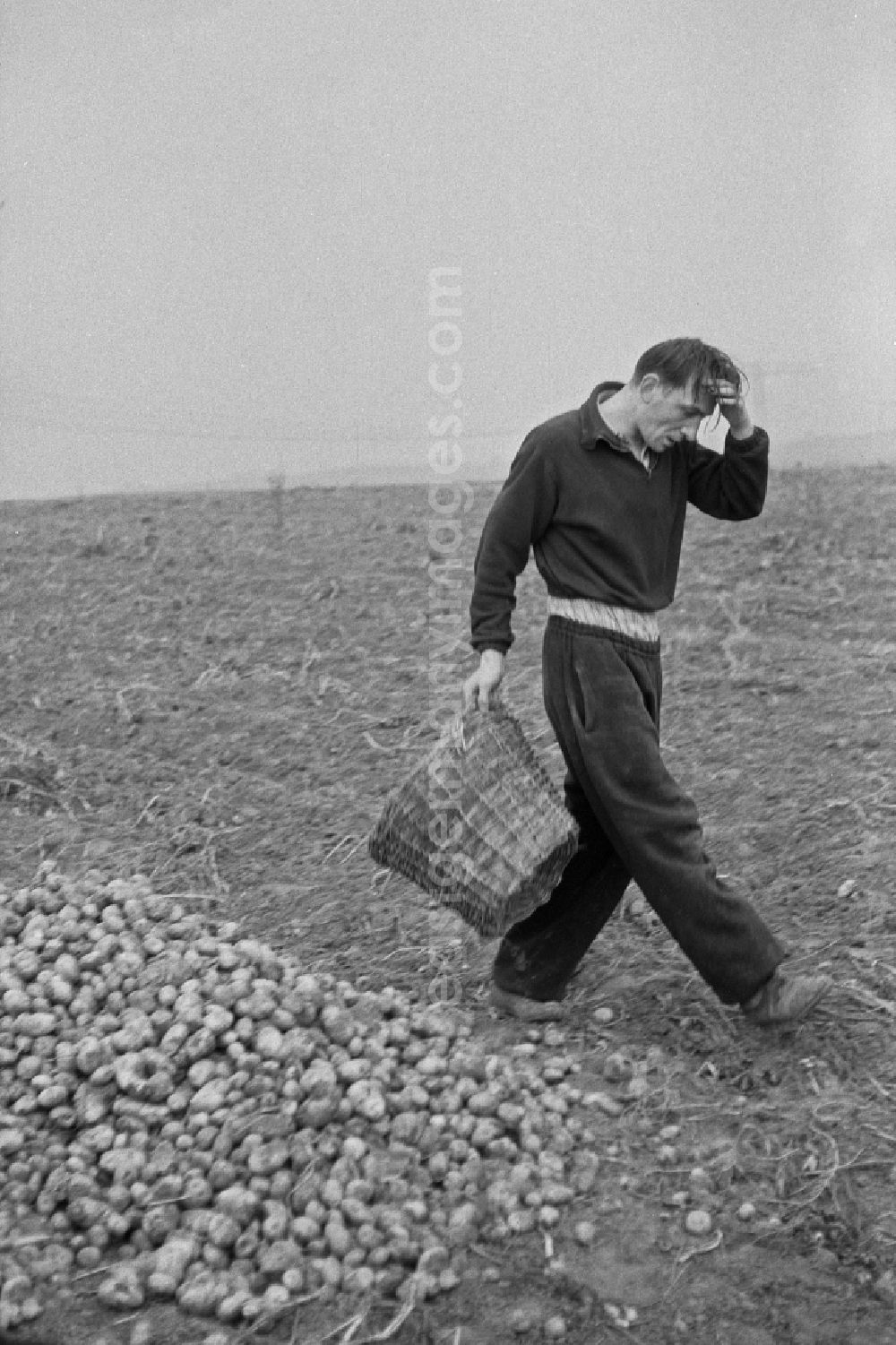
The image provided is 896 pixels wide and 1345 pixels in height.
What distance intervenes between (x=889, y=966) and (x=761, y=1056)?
0.45 meters

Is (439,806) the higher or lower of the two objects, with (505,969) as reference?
higher

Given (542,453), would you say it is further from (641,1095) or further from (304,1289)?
(304,1289)

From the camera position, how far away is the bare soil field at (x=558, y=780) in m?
2.57

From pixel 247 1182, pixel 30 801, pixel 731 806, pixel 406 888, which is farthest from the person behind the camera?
pixel 30 801

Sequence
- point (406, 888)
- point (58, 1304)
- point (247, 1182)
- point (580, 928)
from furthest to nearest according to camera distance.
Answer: point (406, 888), point (580, 928), point (247, 1182), point (58, 1304)

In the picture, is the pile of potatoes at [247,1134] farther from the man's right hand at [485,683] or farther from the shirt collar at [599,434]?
the shirt collar at [599,434]

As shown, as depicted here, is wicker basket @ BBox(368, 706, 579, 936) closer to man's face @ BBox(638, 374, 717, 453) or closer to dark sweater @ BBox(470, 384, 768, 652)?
dark sweater @ BBox(470, 384, 768, 652)

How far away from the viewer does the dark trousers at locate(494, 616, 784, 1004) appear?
9.93ft

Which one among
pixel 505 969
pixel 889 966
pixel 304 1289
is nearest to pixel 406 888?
pixel 505 969

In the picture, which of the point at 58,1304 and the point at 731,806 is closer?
the point at 58,1304

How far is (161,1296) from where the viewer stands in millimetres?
2545

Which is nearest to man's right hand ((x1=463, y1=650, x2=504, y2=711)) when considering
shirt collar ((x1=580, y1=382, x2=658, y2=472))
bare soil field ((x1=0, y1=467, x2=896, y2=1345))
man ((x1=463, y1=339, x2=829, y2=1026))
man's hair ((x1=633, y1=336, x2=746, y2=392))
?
man ((x1=463, y1=339, x2=829, y2=1026))

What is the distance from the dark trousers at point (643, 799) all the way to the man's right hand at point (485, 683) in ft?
0.34

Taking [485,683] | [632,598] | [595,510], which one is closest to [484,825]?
[485,683]
